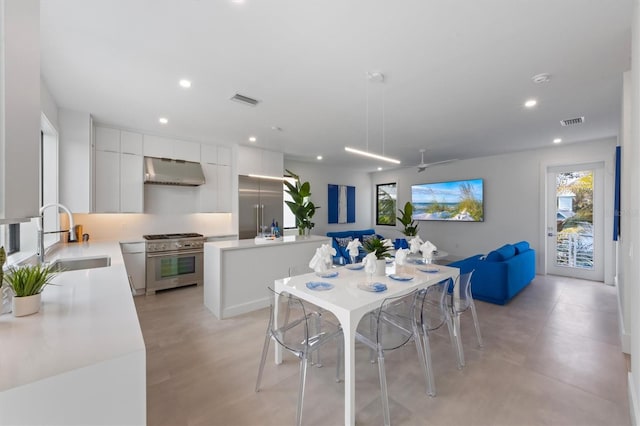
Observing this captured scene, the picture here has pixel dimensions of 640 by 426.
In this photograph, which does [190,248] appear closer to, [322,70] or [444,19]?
[322,70]

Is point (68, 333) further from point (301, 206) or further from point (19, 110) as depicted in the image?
point (301, 206)

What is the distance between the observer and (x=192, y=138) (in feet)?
16.3

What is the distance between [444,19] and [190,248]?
188 inches

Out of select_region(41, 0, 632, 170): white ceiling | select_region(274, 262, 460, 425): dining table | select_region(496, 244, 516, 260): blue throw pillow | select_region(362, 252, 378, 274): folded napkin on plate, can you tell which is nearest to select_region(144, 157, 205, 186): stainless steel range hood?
select_region(41, 0, 632, 170): white ceiling

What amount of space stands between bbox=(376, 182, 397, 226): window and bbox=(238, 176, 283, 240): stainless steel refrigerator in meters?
3.94

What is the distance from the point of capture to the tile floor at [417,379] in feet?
6.09

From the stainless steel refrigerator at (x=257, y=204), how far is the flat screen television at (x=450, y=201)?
3965 millimetres


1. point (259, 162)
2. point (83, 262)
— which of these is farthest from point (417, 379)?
point (259, 162)

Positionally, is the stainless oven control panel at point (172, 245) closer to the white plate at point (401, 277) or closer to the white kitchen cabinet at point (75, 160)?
the white kitchen cabinet at point (75, 160)

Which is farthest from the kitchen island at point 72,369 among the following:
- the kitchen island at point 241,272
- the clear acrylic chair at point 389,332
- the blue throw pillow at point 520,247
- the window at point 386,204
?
the window at point 386,204

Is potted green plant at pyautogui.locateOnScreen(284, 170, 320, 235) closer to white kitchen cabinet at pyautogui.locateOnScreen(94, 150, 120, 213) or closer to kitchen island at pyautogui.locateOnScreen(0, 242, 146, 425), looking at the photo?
white kitchen cabinet at pyautogui.locateOnScreen(94, 150, 120, 213)

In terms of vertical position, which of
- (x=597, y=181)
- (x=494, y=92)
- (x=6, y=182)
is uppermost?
(x=494, y=92)

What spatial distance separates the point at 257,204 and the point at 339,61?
3794mm

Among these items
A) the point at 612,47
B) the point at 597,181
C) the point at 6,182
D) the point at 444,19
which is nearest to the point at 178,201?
the point at 6,182
